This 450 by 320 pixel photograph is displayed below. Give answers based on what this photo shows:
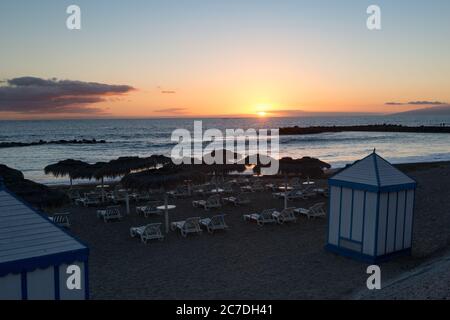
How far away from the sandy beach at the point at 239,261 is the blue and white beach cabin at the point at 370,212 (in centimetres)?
34

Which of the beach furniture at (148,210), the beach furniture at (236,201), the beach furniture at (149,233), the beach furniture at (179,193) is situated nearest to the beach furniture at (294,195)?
the beach furniture at (236,201)

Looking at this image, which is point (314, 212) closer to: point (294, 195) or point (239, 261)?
point (294, 195)

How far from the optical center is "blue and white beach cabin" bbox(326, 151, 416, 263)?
8.66 m

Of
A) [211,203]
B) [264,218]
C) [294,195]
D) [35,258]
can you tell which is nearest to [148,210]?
[211,203]

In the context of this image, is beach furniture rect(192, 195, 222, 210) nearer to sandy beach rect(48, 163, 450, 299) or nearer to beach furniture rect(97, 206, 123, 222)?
sandy beach rect(48, 163, 450, 299)

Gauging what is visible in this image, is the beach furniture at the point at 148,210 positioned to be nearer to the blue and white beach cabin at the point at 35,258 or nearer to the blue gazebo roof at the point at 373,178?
the blue gazebo roof at the point at 373,178

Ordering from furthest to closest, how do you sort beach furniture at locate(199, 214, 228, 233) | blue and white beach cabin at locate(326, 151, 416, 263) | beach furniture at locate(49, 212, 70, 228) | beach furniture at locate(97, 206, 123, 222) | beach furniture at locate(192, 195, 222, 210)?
beach furniture at locate(192, 195, 222, 210), beach furniture at locate(97, 206, 123, 222), beach furniture at locate(49, 212, 70, 228), beach furniture at locate(199, 214, 228, 233), blue and white beach cabin at locate(326, 151, 416, 263)

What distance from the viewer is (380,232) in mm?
8688

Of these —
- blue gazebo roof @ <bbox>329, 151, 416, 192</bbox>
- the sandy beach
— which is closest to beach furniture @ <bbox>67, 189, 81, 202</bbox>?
the sandy beach

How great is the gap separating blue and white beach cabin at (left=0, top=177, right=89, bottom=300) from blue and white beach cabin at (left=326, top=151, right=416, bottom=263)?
624cm

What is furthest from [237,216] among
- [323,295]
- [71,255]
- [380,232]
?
[71,255]

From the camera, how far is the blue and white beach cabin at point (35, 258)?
4.28m

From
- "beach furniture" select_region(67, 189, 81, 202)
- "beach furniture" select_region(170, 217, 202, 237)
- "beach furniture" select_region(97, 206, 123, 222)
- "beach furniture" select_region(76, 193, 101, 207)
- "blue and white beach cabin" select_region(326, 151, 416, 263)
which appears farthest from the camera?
"beach furniture" select_region(67, 189, 81, 202)
